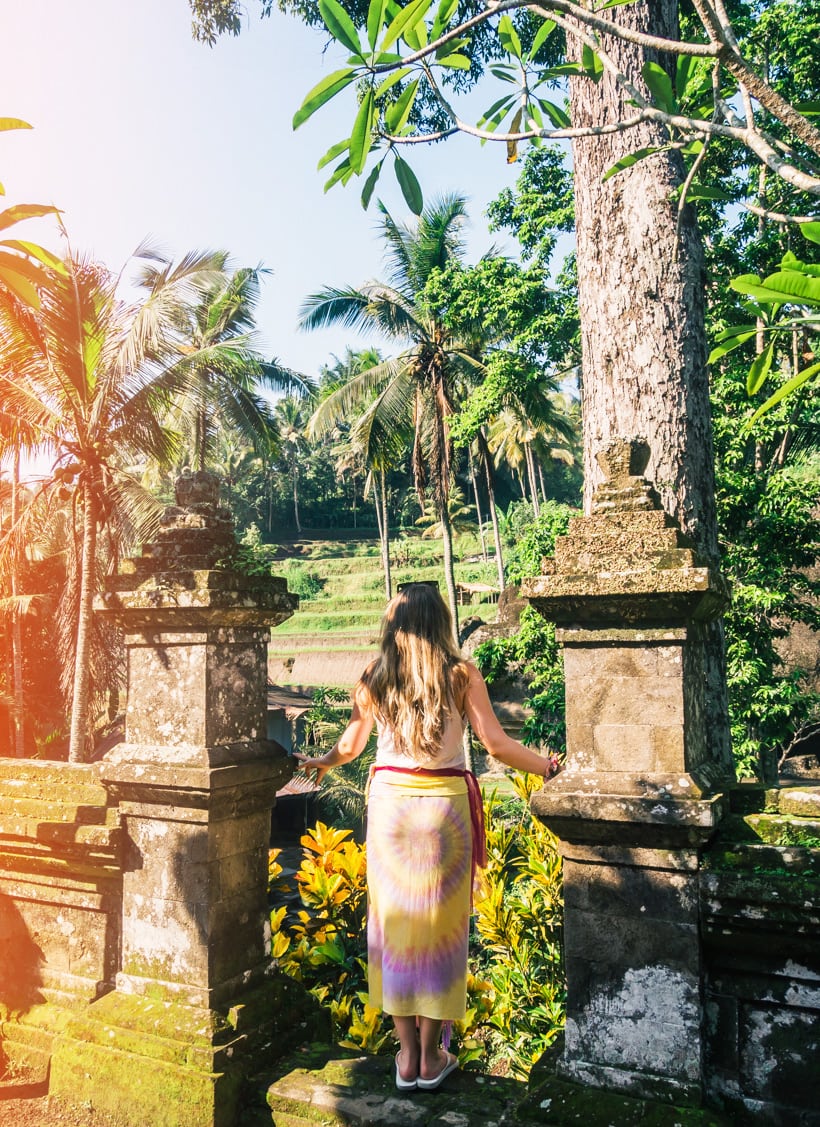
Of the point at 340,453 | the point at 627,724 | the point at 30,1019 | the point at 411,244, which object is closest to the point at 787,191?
the point at 411,244

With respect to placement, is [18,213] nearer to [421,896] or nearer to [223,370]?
[421,896]

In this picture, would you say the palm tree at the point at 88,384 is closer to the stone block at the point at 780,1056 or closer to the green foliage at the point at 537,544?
the green foliage at the point at 537,544

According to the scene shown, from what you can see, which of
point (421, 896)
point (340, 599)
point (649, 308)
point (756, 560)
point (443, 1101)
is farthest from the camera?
point (340, 599)

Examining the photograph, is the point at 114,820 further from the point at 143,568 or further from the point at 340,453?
the point at 340,453

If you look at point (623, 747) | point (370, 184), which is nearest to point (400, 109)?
point (370, 184)

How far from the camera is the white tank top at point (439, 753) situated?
7.88 feet

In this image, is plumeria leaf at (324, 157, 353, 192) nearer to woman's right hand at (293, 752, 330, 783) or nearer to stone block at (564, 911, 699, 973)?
woman's right hand at (293, 752, 330, 783)

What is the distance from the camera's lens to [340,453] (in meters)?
51.9

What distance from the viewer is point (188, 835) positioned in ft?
8.44

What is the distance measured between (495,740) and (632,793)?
17.2 inches

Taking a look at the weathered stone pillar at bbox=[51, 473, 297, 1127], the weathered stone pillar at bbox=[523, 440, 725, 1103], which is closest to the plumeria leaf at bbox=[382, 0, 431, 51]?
→ the weathered stone pillar at bbox=[523, 440, 725, 1103]

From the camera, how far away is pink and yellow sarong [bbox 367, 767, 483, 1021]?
2.36 metres

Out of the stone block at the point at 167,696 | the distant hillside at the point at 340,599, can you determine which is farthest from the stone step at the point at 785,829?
the distant hillside at the point at 340,599

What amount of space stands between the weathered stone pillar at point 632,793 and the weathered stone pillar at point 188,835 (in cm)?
98
